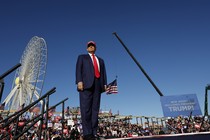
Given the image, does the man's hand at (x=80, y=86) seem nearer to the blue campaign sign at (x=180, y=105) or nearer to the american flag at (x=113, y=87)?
the blue campaign sign at (x=180, y=105)

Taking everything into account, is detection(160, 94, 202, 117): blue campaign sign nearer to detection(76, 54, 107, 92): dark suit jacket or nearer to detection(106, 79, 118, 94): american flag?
detection(76, 54, 107, 92): dark suit jacket

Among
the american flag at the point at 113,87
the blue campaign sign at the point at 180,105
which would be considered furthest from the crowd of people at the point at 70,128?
the american flag at the point at 113,87

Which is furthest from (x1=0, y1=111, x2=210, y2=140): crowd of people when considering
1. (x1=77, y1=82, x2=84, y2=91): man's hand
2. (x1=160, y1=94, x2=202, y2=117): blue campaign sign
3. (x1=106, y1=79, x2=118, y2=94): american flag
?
(x1=106, y1=79, x2=118, y2=94): american flag

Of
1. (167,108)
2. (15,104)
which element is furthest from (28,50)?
(167,108)

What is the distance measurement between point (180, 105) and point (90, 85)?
11.6 feet

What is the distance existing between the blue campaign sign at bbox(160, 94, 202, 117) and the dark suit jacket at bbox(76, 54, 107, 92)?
291cm

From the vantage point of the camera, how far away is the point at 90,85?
10.2 ft

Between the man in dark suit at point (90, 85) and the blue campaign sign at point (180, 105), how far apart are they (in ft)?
9.82

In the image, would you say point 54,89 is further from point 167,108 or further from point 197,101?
point 197,101

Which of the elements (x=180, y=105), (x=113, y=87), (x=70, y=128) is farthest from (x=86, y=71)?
(x=113, y=87)

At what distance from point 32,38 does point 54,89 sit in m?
35.0

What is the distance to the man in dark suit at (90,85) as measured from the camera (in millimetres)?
2949

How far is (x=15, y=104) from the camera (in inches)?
1412

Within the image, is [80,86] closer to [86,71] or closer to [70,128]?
[86,71]
